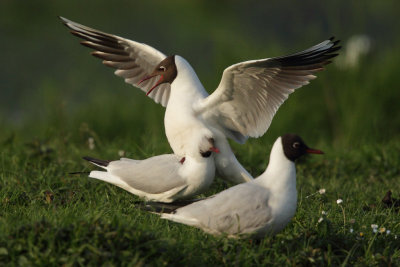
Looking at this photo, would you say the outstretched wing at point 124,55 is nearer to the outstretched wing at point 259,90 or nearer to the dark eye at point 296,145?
the outstretched wing at point 259,90

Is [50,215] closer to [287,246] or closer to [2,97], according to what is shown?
[287,246]

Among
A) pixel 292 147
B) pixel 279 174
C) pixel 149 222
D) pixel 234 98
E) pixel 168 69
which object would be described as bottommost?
pixel 149 222

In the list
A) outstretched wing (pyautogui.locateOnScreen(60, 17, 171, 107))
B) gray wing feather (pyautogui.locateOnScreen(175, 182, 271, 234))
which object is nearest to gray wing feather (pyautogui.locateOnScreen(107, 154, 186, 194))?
gray wing feather (pyautogui.locateOnScreen(175, 182, 271, 234))

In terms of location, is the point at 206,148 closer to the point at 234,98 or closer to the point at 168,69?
the point at 234,98

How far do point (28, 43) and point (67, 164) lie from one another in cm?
787

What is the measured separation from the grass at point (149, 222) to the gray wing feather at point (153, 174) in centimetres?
18

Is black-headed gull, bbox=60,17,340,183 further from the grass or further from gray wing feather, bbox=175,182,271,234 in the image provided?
gray wing feather, bbox=175,182,271,234

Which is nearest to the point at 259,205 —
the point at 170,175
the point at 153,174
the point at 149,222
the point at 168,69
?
the point at 149,222

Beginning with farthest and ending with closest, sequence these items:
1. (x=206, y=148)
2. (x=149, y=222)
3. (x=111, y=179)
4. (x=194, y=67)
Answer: (x=194, y=67) → (x=111, y=179) → (x=206, y=148) → (x=149, y=222)

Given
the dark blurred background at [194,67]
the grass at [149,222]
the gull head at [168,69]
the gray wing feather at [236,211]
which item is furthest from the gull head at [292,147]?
the dark blurred background at [194,67]

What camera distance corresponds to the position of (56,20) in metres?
14.2

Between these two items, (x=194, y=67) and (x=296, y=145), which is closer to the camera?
(x=296, y=145)

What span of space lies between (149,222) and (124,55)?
6.63ft

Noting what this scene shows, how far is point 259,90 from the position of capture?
4.96 metres
